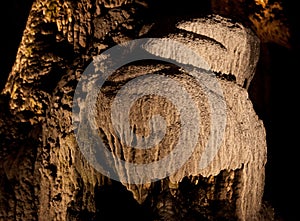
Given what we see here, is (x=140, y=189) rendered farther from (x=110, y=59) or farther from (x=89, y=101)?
(x=110, y=59)

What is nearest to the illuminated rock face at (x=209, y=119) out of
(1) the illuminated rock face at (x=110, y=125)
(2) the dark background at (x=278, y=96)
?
(1) the illuminated rock face at (x=110, y=125)

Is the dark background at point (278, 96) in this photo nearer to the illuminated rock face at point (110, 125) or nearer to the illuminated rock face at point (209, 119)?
the illuminated rock face at point (110, 125)

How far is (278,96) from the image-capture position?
4566 millimetres

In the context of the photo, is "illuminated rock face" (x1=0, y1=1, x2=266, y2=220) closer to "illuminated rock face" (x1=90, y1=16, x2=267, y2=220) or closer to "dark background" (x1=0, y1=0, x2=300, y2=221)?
"illuminated rock face" (x1=90, y1=16, x2=267, y2=220)

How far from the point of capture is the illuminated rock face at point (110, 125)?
7.19ft

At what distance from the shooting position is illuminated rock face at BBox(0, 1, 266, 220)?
7.19ft

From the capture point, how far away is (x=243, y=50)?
250 cm

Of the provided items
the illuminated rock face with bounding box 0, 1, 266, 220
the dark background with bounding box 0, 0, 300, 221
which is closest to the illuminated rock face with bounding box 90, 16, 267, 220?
the illuminated rock face with bounding box 0, 1, 266, 220

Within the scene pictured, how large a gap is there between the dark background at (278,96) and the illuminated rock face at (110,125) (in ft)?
2.22

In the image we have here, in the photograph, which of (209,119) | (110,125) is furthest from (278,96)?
(110,125)

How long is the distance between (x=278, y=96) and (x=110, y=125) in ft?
9.26

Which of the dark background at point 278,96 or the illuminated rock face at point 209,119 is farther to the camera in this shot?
the dark background at point 278,96

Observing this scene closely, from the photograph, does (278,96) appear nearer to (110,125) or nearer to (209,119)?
(209,119)

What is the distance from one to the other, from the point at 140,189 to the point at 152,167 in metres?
0.18
